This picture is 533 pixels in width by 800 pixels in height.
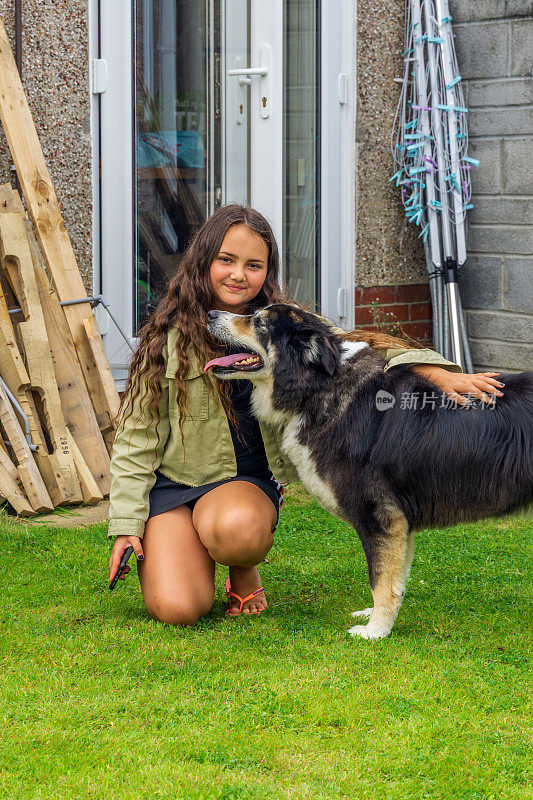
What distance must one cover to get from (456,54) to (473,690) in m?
4.93

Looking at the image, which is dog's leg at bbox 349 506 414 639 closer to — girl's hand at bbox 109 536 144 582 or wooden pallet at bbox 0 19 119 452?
girl's hand at bbox 109 536 144 582

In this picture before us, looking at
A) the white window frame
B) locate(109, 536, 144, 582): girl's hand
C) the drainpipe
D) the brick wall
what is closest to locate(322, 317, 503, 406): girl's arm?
locate(109, 536, 144, 582): girl's hand

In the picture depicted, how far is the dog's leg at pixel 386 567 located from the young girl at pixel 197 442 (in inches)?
16.2

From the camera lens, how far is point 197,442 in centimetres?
338

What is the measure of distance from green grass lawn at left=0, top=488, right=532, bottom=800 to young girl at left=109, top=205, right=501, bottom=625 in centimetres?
19

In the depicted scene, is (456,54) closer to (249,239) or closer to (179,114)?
(179,114)

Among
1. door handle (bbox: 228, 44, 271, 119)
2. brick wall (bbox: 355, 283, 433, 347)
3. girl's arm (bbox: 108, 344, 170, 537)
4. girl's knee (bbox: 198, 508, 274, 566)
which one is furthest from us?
brick wall (bbox: 355, 283, 433, 347)

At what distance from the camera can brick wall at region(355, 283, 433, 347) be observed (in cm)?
621

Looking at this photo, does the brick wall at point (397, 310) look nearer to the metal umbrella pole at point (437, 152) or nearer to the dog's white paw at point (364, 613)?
the metal umbrella pole at point (437, 152)

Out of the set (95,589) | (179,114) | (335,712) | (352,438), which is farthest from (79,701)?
(179,114)

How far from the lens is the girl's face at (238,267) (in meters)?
3.28

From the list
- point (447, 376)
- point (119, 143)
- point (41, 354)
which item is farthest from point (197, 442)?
point (119, 143)

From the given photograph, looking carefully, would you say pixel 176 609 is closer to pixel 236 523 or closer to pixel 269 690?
pixel 236 523

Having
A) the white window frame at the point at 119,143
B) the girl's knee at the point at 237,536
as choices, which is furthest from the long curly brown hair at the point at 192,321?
the white window frame at the point at 119,143
